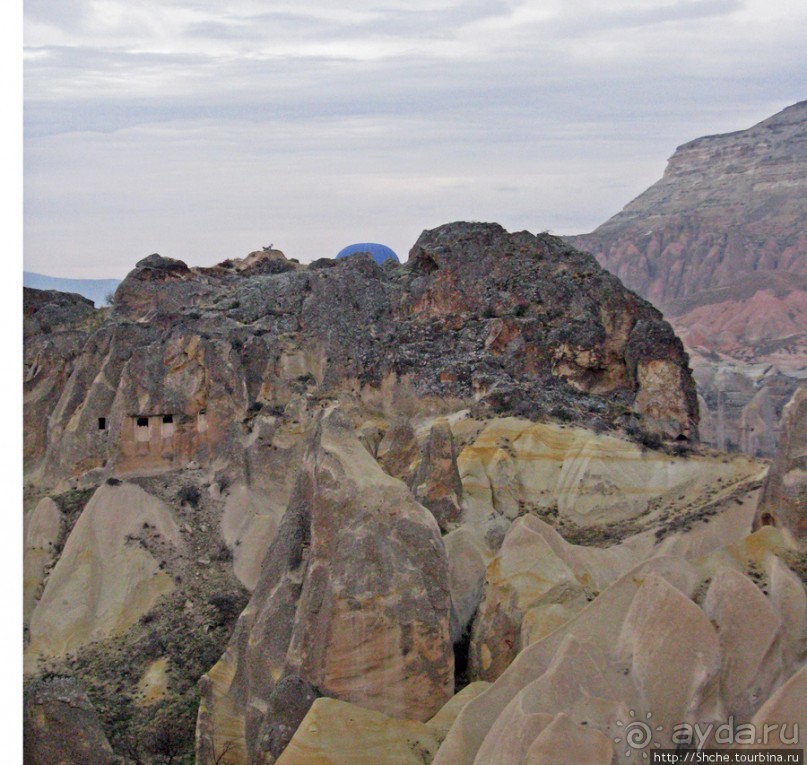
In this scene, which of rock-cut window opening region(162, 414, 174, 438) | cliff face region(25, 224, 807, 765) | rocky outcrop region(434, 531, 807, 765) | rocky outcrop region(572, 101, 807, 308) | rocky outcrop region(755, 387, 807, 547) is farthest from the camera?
rocky outcrop region(572, 101, 807, 308)

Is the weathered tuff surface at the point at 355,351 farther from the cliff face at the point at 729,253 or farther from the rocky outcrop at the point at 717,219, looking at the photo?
the rocky outcrop at the point at 717,219

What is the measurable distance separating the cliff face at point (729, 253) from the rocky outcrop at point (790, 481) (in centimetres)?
4266

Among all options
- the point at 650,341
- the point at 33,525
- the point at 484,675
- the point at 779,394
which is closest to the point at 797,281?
the point at 779,394

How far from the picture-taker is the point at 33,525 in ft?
129

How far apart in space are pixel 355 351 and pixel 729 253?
111 metres

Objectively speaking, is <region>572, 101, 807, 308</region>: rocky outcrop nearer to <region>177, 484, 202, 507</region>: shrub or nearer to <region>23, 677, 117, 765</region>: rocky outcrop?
<region>177, 484, 202, 507</region>: shrub

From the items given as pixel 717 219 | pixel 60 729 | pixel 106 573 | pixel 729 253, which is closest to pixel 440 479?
pixel 106 573

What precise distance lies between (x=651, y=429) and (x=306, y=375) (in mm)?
13405

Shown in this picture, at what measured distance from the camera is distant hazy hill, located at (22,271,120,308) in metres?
31.8

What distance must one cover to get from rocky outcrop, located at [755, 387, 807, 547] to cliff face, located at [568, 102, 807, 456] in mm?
42663

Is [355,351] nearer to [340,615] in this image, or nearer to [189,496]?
[189,496]

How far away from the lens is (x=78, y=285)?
154ft

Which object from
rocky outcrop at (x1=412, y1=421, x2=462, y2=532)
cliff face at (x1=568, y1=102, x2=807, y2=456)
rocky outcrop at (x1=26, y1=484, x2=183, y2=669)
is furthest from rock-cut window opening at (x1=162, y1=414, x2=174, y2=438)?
cliff face at (x1=568, y1=102, x2=807, y2=456)
